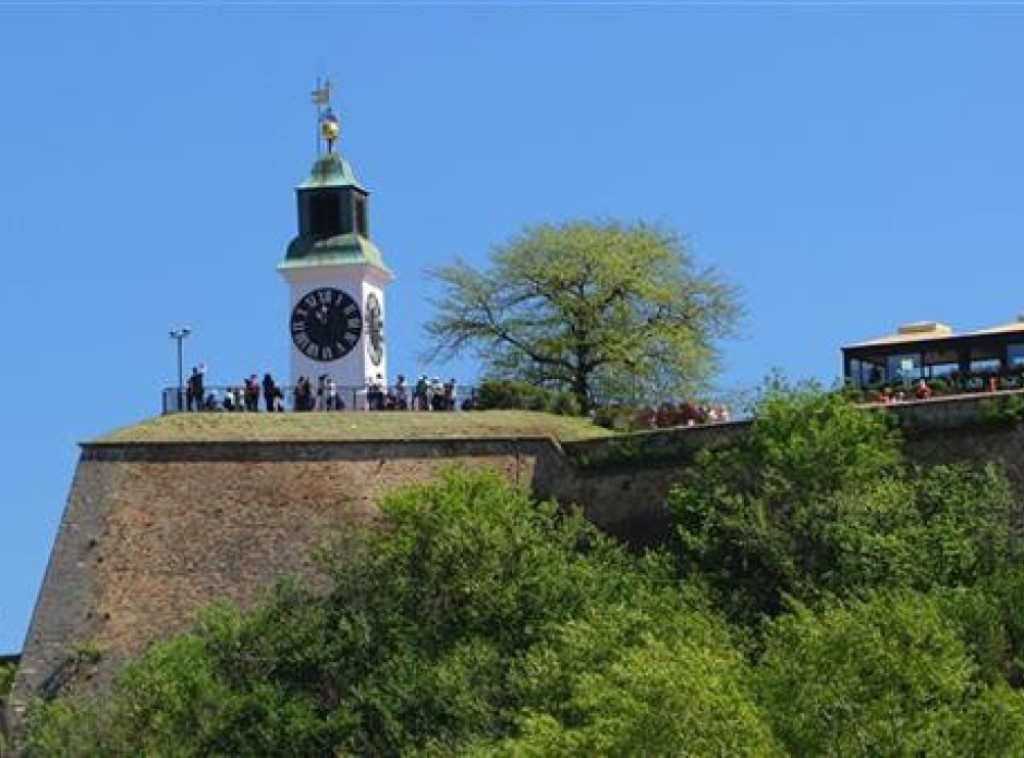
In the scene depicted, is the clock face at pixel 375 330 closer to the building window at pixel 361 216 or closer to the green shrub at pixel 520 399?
the building window at pixel 361 216

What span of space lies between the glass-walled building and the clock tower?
14.6 m

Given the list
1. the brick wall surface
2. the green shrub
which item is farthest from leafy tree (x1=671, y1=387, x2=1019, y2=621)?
the green shrub

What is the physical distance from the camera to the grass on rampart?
75.0 metres

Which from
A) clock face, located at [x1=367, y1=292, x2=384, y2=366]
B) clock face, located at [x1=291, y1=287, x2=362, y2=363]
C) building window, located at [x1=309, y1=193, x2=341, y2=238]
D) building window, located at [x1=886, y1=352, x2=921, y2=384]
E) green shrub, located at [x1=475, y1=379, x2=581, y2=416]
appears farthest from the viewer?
building window, located at [x1=309, y1=193, x2=341, y2=238]

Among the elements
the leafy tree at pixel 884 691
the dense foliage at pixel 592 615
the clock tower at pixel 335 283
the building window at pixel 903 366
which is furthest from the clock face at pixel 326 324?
the leafy tree at pixel 884 691

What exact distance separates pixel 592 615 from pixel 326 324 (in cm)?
2386

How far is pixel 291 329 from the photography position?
86.3 m

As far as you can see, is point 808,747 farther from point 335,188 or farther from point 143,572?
point 335,188

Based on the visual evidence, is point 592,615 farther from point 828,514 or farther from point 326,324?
point 326,324

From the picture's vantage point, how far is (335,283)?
8750cm

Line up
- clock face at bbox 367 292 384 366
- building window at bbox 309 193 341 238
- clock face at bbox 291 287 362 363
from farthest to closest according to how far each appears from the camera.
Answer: building window at bbox 309 193 341 238, clock face at bbox 367 292 384 366, clock face at bbox 291 287 362 363

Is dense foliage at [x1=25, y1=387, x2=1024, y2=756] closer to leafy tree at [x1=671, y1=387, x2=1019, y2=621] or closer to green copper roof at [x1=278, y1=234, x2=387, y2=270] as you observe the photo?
leafy tree at [x1=671, y1=387, x2=1019, y2=621]

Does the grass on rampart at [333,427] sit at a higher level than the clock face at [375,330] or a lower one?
lower

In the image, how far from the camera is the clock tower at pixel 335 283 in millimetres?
85875
